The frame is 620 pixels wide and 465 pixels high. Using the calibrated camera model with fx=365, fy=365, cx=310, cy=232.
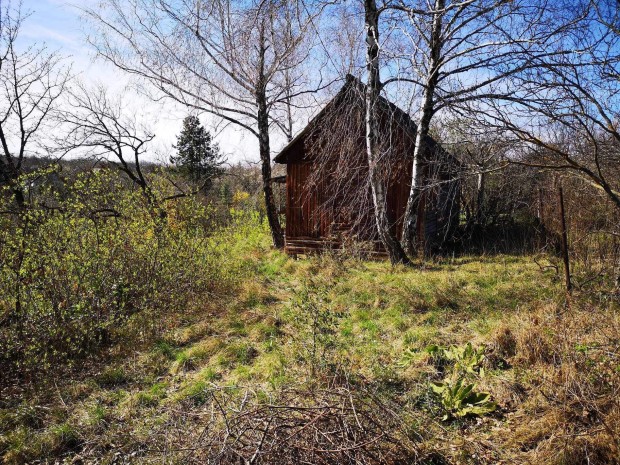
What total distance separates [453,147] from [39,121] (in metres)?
12.4

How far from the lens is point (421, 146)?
26.0 feet

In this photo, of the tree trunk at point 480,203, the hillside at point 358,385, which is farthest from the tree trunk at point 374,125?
the tree trunk at point 480,203

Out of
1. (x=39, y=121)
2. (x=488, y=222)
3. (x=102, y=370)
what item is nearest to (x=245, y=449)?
(x=102, y=370)

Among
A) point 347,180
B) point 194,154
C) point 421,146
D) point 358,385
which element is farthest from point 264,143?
point 194,154

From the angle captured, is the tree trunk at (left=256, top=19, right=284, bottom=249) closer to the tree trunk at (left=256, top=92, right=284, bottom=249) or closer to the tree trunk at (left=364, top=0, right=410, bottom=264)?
the tree trunk at (left=256, top=92, right=284, bottom=249)

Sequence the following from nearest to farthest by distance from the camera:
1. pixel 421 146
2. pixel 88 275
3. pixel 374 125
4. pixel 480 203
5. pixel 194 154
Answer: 1. pixel 88 275
2. pixel 374 125
3. pixel 421 146
4. pixel 480 203
5. pixel 194 154

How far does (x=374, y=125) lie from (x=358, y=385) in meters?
5.49

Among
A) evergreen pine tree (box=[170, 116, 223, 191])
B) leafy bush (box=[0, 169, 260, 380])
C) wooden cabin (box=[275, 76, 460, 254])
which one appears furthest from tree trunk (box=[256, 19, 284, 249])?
evergreen pine tree (box=[170, 116, 223, 191])

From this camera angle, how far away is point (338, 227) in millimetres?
10750

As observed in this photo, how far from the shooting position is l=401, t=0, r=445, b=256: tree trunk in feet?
22.3

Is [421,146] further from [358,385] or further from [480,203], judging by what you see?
[358,385]

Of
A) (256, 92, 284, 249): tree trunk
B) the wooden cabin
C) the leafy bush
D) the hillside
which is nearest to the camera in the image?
the hillside

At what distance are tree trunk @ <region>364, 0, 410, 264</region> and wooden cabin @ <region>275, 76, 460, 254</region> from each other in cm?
17

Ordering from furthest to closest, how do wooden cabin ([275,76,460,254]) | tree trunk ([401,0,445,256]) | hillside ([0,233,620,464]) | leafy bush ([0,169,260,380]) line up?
wooden cabin ([275,76,460,254]) < tree trunk ([401,0,445,256]) < leafy bush ([0,169,260,380]) < hillside ([0,233,620,464])
